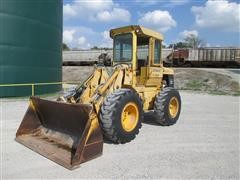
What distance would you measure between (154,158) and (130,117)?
1.35 meters

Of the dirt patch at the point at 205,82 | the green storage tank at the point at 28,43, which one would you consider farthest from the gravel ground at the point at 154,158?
the dirt patch at the point at 205,82

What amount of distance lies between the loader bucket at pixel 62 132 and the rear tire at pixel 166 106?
270cm

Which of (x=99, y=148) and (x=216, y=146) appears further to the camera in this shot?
(x=216, y=146)

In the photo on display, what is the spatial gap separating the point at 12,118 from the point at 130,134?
4.56 m

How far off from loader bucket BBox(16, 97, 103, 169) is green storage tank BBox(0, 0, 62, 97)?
7.75 metres

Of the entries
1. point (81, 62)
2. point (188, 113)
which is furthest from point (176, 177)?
point (81, 62)

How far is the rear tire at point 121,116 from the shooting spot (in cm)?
534

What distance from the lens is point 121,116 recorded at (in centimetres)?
554

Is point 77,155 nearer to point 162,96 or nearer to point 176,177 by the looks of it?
point 176,177

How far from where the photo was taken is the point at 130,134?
5848mm

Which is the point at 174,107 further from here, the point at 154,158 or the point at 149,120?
the point at 154,158

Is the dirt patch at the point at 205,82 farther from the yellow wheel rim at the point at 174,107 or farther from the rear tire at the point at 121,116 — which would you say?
the rear tire at the point at 121,116

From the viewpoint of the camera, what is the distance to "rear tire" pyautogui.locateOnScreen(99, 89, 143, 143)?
5344mm

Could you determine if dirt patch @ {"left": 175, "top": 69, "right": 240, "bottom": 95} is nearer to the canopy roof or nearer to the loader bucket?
the canopy roof
